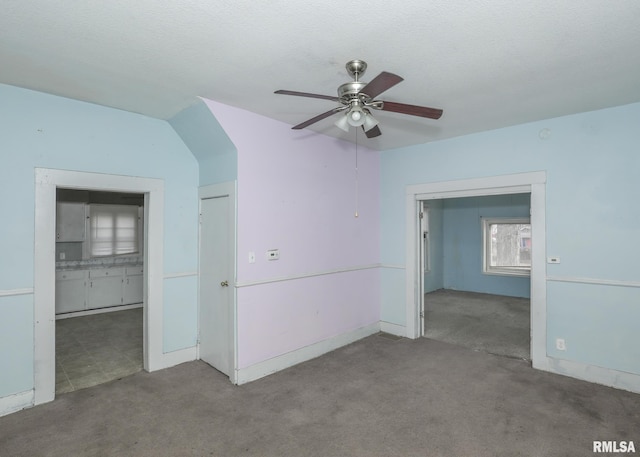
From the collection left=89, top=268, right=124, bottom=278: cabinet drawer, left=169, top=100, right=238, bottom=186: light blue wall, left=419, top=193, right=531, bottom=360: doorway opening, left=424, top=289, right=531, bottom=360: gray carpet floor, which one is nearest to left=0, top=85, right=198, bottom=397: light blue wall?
left=169, top=100, right=238, bottom=186: light blue wall

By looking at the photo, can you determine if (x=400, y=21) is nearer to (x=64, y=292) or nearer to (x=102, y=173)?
(x=102, y=173)

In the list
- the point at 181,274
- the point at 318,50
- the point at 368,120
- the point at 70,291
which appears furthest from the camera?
the point at 70,291

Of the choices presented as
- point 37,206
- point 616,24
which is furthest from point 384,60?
point 37,206

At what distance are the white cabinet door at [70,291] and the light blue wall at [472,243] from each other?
25.3 ft

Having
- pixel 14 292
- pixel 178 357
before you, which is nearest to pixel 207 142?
pixel 14 292

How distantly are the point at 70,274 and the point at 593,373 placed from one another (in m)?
7.47

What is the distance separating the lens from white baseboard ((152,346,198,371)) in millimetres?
3569

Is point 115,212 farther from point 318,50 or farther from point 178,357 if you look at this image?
point 318,50

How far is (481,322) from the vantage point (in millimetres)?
5289

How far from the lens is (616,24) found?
6.14 feet

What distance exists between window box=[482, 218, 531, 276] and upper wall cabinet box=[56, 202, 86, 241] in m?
8.33

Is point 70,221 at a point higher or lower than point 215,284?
higher

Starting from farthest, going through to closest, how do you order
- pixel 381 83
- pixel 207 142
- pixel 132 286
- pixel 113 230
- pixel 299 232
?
pixel 113 230, pixel 132 286, pixel 299 232, pixel 207 142, pixel 381 83

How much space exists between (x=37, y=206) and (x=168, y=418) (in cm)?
212
